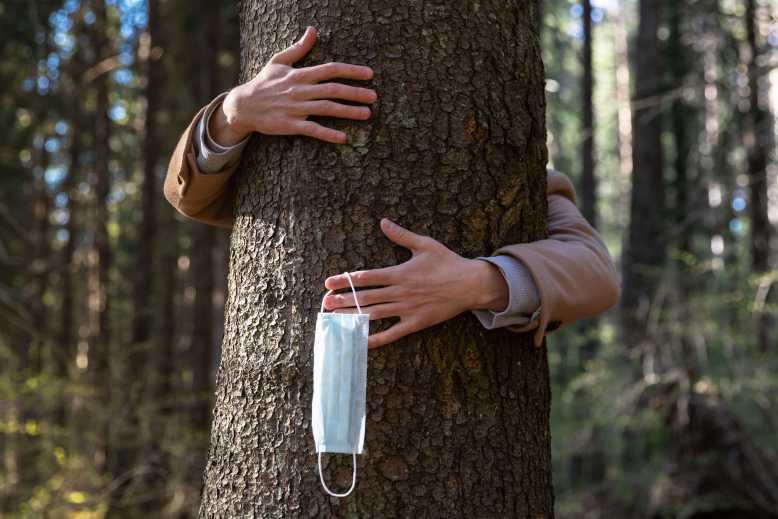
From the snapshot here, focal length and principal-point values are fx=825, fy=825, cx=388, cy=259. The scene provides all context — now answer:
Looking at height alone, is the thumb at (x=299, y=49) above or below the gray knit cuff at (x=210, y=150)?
above

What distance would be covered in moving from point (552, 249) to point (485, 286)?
0.93ft

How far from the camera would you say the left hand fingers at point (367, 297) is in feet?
6.61

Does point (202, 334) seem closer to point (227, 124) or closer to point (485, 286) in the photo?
point (227, 124)

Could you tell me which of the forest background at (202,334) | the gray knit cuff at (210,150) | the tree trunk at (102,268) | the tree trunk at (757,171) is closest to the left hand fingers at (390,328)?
the gray knit cuff at (210,150)

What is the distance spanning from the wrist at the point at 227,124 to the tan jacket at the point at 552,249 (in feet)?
0.25

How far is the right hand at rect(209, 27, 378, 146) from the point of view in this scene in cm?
208

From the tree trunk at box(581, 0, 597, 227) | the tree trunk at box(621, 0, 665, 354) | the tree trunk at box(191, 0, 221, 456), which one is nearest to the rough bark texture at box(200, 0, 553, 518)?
the tree trunk at box(191, 0, 221, 456)

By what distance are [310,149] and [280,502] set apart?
2.92 feet

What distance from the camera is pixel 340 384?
1.96 m

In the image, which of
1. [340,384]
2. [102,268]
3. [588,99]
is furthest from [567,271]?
[588,99]

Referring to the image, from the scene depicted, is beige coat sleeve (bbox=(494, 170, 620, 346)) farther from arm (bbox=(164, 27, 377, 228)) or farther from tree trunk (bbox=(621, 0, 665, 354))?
tree trunk (bbox=(621, 0, 665, 354))

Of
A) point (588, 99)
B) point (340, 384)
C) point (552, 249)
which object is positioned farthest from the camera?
point (588, 99)

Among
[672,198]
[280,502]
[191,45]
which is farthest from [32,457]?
[672,198]

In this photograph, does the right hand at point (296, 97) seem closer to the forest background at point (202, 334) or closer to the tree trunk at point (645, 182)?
the forest background at point (202, 334)
